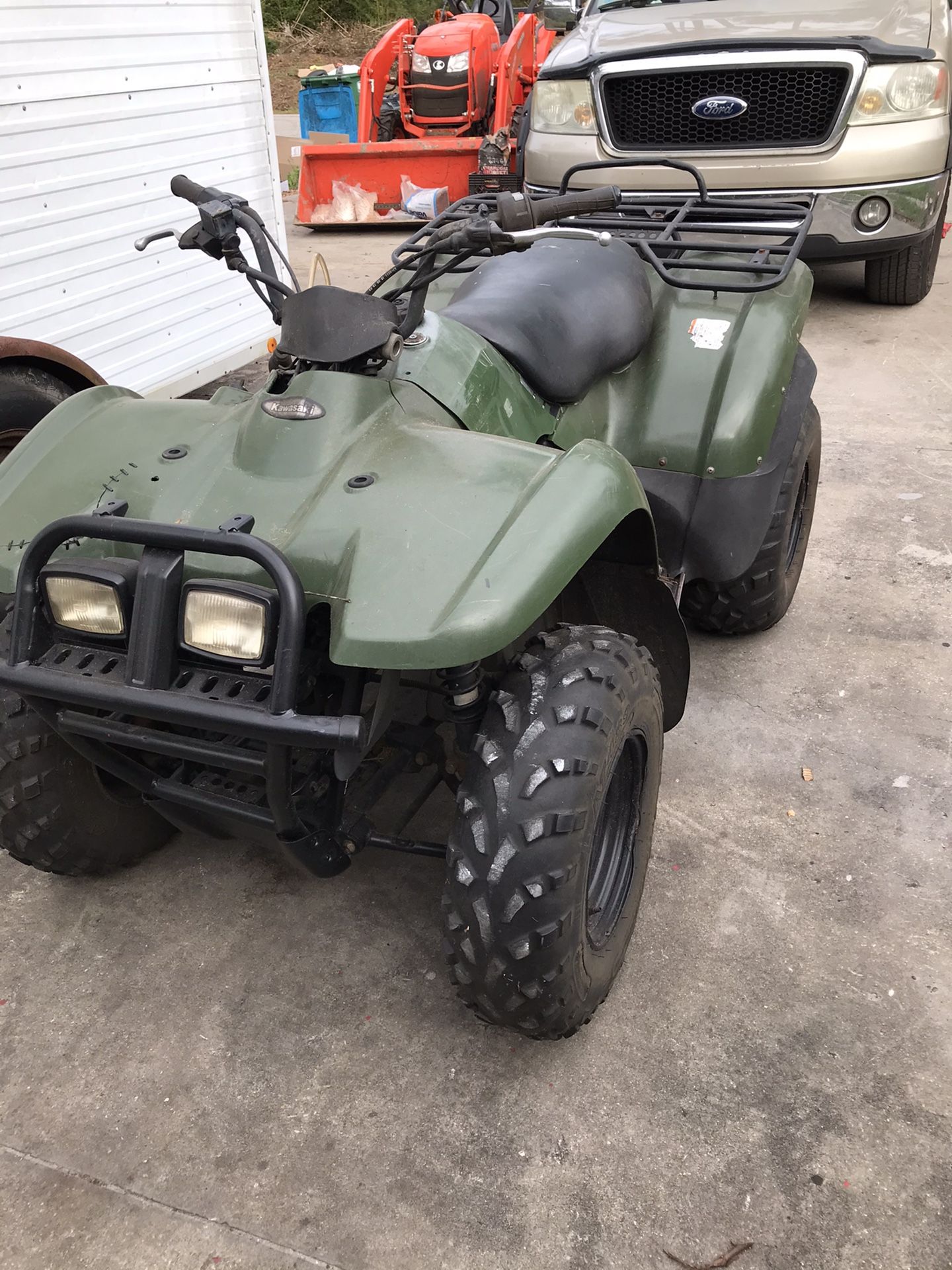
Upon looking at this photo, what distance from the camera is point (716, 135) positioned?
579 centimetres

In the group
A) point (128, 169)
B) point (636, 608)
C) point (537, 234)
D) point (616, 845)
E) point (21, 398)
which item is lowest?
point (616, 845)

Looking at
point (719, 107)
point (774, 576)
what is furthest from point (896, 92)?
point (774, 576)

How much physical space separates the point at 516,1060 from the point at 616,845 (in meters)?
0.50

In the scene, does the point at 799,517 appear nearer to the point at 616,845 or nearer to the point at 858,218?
the point at 616,845

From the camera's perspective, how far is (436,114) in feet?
33.0

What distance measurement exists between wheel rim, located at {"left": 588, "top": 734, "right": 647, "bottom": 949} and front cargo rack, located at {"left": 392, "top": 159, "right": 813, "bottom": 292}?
4.15 ft

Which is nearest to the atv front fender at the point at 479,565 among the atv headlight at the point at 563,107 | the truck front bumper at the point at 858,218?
the truck front bumper at the point at 858,218

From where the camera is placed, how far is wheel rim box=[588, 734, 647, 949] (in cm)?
226

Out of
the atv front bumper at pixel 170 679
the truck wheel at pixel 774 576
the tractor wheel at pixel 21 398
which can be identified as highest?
the atv front bumper at pixel 170 679

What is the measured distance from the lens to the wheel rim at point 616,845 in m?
2.26

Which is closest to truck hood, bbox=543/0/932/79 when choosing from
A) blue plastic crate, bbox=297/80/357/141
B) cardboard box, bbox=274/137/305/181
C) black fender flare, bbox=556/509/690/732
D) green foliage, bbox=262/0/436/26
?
black fender flare, bbox=556/509/690/732

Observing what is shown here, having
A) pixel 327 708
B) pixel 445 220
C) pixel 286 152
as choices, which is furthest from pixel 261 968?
pixel 286 152

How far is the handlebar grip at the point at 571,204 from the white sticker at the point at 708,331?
0.75 m

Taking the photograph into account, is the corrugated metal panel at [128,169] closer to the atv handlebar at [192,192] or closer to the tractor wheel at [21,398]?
the tractor wheel at [21,398]
